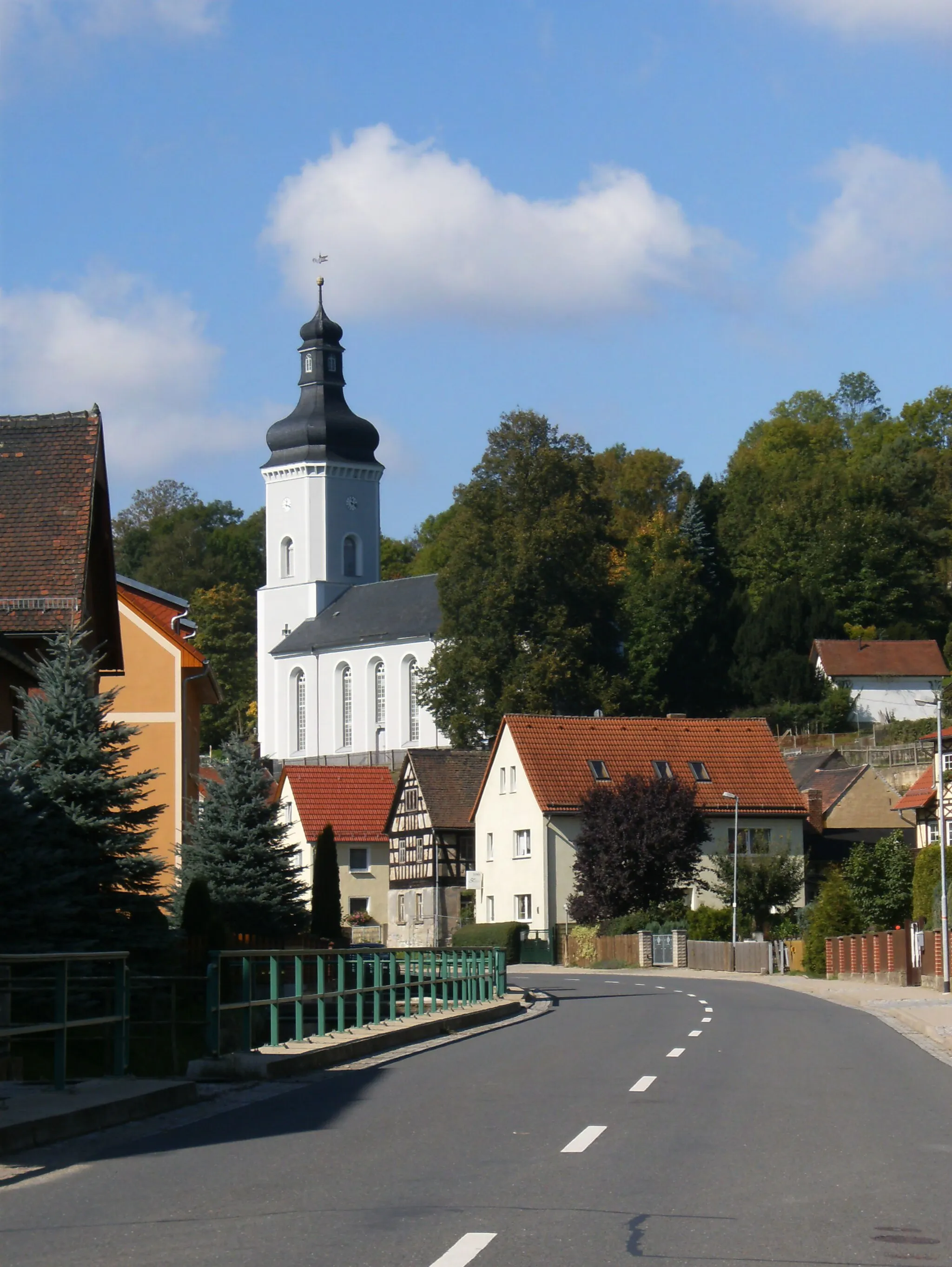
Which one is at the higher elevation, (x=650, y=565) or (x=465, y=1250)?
(x=650, y=565)

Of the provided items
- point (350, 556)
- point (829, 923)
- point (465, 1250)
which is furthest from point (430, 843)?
point (465, 1250)

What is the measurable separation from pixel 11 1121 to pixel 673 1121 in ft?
13.6

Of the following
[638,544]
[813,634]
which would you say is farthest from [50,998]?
[638,544]

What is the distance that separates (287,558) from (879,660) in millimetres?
46326

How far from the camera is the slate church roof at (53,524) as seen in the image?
20.7 meters

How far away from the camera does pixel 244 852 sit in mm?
30359

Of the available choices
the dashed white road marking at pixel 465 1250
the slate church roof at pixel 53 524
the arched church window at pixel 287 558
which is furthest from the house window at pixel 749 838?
the arched church window at pixel 287 558

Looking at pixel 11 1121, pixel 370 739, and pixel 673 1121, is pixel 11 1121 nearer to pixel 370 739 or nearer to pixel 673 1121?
pixel 673 1121

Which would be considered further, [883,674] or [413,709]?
[413,709]

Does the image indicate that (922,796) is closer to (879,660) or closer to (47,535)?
(879,660)

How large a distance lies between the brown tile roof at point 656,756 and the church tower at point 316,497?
5648 centimetres

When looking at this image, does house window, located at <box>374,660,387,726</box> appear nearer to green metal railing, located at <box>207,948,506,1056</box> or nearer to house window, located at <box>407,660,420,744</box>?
house window, located at <box>407,660,420,744</box>

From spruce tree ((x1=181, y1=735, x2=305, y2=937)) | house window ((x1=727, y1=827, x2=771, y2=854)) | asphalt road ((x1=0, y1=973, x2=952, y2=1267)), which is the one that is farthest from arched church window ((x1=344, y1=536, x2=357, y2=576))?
asphalt road ((x1=0, y1=973, x2=952, y2=1267))

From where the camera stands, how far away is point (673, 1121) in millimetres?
11305
